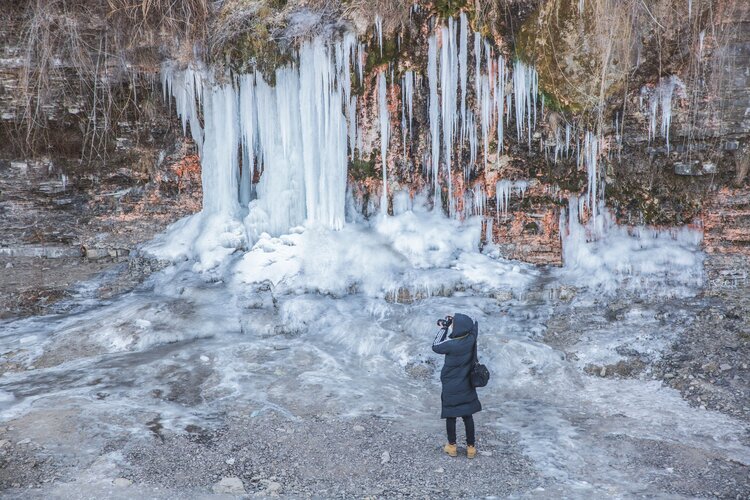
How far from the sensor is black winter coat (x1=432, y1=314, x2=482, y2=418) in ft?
16.7

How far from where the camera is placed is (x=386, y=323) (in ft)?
27.3

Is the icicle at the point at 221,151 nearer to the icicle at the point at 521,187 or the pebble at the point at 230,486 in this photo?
the icicle at the point at 521,187

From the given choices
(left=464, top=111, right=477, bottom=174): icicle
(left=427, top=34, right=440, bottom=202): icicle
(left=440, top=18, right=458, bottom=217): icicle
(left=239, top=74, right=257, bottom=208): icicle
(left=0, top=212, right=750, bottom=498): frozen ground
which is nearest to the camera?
(left=0, top=212, right=750, bottom=498): frozen ground

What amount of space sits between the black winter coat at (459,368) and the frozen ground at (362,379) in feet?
1.50

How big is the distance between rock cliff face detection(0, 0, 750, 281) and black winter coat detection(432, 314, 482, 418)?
4.84 m

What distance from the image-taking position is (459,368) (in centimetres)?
512

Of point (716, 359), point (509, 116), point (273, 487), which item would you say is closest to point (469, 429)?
point (273, 487)

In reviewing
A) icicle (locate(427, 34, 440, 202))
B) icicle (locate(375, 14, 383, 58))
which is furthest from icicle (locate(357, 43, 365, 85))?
icicle (locate(427, 34, 440, 202))

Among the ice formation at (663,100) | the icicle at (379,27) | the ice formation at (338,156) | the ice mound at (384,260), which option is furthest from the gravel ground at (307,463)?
the icicle at (379,27)

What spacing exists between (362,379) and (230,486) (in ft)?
8.15

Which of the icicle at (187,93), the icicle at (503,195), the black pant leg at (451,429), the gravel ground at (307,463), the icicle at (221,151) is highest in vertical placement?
the icicle at (187,93)

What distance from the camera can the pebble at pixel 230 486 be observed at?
4594 mm

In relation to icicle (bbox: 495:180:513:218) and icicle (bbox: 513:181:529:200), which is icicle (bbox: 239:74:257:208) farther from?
icicle (bbox: 513:181:529:200)

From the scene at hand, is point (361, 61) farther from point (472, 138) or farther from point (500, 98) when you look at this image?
point (500, 98)
